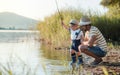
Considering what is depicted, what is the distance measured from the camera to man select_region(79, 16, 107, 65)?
948cm

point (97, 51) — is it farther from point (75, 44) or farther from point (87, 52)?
point (75, 44)

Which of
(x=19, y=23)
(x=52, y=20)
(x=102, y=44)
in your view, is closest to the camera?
(x=102, y=44)

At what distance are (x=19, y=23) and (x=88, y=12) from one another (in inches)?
4820

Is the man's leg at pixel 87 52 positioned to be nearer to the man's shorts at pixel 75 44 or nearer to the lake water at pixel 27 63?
the lake water at pixel 27 63

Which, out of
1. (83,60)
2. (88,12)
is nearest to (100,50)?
(83,60)

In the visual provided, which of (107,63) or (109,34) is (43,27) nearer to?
(109,34)

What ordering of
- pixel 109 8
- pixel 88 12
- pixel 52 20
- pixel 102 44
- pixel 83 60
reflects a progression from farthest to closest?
pixel 109 8, pixel 52 20, pixel 88 12, pixel 83 60, pixel 102 44

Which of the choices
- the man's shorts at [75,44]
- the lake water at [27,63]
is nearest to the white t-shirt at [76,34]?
the man's shorts at [75,44]

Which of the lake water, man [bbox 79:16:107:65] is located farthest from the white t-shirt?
man [bbox 79:16:107:65]

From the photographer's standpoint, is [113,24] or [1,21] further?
[1,21]

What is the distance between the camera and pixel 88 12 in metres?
19.8

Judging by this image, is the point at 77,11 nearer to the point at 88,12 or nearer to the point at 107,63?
the point at 88,12

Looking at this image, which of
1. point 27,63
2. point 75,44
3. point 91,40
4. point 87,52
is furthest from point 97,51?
point 27,63

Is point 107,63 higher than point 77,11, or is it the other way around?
point 77,11
